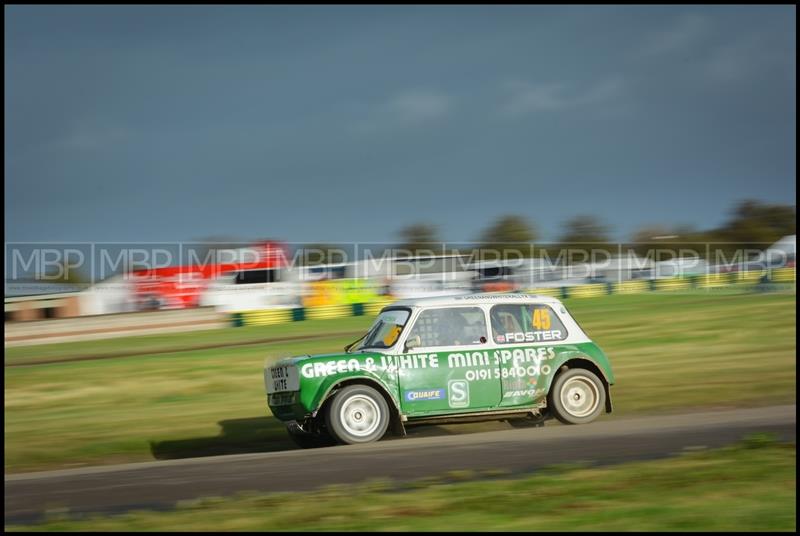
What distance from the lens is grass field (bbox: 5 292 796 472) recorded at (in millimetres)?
12312

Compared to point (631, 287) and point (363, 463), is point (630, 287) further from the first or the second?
point (363, 463)

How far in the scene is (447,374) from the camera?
416 inches

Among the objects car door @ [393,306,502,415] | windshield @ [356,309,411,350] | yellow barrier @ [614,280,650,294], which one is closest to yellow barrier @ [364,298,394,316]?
yellow barrier @ [614,280,650,294]

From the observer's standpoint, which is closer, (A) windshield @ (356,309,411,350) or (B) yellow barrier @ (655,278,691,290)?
(A) windshield @ (356,309,411,350)

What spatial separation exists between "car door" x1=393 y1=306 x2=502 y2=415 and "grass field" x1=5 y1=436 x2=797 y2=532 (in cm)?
293

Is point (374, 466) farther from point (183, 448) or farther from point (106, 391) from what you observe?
point (106, 391)

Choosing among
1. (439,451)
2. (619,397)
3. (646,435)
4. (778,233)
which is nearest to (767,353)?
(619,397)

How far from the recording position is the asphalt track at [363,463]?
289 inches

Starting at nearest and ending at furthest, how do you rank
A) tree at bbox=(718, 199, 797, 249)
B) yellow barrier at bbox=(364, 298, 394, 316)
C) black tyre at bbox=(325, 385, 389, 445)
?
black tyre at bbox=(325, 385, 389, 445), yellow barrier at bbox=(364, 298, 394, 316), tree at bbox=(718, 199, 797, 249)

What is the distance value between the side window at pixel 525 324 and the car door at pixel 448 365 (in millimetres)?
173

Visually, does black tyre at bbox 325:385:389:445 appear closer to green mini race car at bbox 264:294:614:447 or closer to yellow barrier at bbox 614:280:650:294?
green mini race car at bbox 264:294:614:447

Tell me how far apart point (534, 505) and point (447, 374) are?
168 inches

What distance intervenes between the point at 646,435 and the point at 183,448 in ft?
19.3

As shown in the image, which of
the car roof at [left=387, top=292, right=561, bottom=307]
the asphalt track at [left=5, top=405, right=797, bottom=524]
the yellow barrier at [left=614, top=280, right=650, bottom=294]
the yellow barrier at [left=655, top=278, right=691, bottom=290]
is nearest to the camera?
the asphalt track at [left=5, top=405, right=797, bottom=524]
